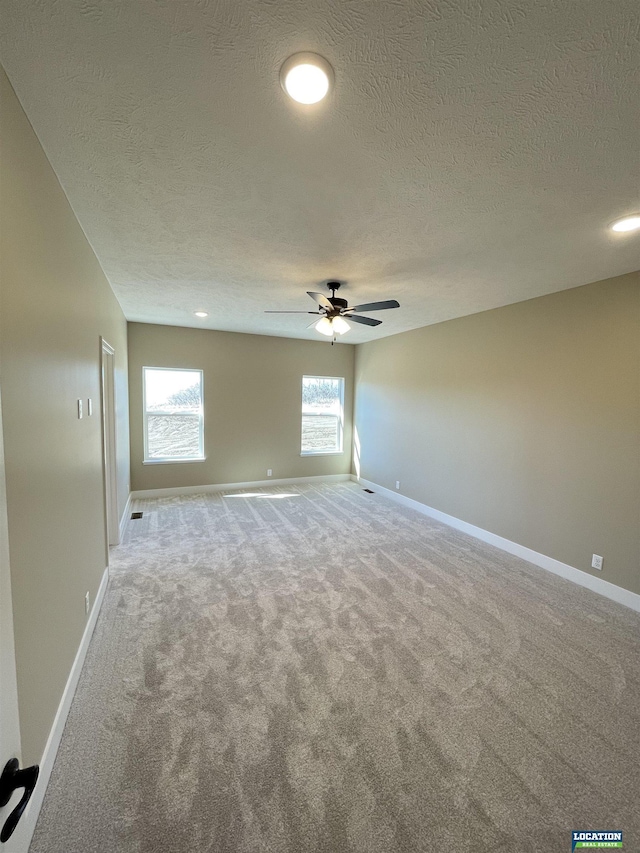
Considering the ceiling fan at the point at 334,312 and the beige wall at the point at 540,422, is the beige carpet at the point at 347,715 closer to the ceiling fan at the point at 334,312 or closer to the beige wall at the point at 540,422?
the beige wall at the point at 540,422

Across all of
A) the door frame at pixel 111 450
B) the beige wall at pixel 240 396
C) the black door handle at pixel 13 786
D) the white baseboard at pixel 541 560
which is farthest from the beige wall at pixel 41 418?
the white baseboard at pixel 541 560

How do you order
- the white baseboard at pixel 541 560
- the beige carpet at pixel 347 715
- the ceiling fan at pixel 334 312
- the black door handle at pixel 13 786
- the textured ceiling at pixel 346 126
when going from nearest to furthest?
1. the black door handle at pixel 13 786
2. the textured ceiling at pixel 346 126
3. the beige carpet at pixel 347 715
4. the white baseboard at pixel 541 560
5. the ceiling fan at pixel 334 312

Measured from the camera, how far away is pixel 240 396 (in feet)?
19.6

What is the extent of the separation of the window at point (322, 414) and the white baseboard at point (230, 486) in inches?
20.3

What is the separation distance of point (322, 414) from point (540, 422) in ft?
12.9

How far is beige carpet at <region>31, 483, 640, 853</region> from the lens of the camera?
1331mm

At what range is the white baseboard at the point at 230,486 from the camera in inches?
216

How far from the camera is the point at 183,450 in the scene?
5742 mm

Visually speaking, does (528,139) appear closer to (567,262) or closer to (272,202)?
(272,202)

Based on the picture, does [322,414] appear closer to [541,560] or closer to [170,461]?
[170,461]

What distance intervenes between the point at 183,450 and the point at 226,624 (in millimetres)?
3768

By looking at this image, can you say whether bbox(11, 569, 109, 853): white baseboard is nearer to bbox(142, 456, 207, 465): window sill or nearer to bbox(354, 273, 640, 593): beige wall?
bbox(142, 456, 207, 465): window sill

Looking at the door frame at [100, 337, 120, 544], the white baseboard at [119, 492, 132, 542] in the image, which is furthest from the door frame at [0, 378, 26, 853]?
the white baseboard at [119, 492, 132, 542]

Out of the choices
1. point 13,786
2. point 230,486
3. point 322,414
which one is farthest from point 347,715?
point 322,414
